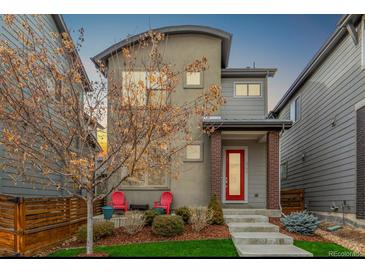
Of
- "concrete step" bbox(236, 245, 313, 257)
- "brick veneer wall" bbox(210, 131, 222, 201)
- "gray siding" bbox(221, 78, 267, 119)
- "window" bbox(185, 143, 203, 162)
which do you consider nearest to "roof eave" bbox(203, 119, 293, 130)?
"brick veneer wall" bbox(210, 131, 222, 201)

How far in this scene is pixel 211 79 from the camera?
11.1 meters

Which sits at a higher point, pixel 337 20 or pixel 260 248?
pixel 337 20

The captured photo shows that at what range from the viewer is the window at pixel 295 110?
46.4ft

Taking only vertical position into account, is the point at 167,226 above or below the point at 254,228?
above

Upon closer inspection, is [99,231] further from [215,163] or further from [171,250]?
[215,163]

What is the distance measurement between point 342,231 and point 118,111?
617 cm

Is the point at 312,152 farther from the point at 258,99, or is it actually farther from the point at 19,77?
the point at 19,77

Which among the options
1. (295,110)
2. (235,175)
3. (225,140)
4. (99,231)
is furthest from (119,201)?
(295,110)

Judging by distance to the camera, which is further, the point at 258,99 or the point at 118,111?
the point at 258,99

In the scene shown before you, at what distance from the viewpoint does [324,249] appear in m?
6.85

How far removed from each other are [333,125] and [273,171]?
2.39m

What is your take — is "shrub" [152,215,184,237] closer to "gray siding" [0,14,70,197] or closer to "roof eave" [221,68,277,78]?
"gray siding" [0,14,70,197]

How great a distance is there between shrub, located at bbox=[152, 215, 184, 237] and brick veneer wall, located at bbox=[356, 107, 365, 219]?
441cm
